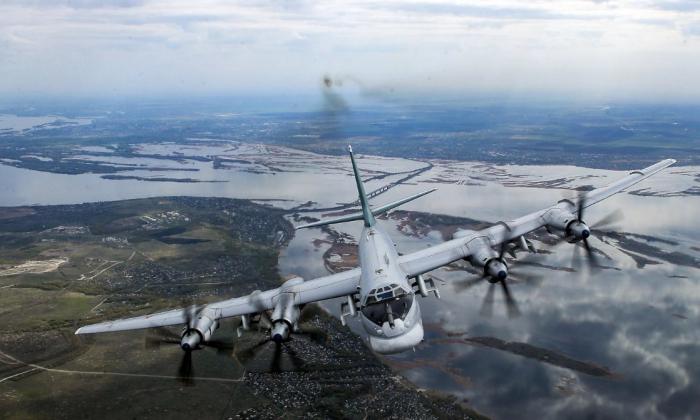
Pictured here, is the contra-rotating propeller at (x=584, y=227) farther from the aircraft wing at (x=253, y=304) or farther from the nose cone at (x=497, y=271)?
the aircraft wing at (x=253, y=304)

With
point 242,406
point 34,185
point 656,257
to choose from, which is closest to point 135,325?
point 242,406

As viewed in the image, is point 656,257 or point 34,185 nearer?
point 656,257

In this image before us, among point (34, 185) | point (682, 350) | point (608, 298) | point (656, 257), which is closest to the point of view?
point (682, 350)

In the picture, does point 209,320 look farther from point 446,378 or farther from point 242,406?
point 446,378

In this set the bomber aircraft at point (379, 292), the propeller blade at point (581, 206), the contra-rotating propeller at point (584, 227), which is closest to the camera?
the bomber aircraft at point (379, 292)

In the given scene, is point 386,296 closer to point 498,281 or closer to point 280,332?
point 280,332

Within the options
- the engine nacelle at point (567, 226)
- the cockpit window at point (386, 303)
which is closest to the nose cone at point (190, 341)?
the cockpit window at point (386, 303)

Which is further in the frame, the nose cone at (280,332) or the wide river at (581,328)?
the wide river at (581,328)

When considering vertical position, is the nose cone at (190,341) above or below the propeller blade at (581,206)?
below

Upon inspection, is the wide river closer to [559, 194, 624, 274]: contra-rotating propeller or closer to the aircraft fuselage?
[559, 194, 624, 274]: contra-rotating propeller
